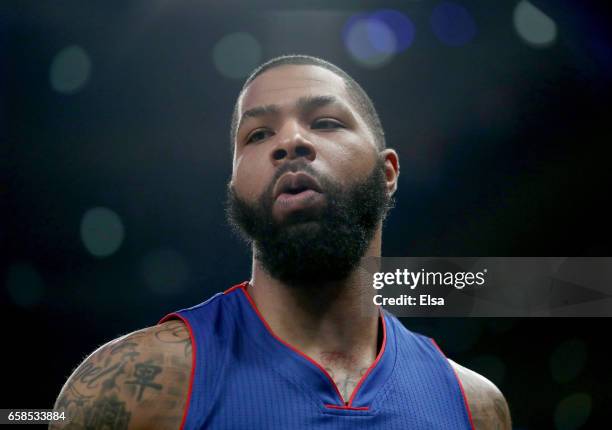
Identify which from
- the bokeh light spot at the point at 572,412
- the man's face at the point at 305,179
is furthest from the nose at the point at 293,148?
the bokeh light spot at the point at 572,412

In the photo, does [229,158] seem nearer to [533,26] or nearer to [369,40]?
[369,40]

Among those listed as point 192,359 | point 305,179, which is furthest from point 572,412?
point 192,359

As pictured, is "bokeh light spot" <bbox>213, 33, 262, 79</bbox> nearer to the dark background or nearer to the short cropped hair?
the dark background

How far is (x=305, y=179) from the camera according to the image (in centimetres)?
164

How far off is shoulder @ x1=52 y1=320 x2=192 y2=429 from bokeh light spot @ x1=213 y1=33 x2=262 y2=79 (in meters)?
3.79

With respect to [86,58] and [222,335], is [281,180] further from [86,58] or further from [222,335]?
[86,58]

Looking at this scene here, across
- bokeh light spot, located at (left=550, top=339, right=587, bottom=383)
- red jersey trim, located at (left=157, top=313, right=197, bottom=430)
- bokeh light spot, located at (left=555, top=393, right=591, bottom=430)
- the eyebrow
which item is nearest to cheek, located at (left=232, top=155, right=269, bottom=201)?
the eyebrow

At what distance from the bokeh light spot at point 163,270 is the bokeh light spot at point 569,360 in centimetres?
354

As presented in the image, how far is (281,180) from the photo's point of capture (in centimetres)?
166

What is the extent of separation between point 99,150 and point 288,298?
3664 mm

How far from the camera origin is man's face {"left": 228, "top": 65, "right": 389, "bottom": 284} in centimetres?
164

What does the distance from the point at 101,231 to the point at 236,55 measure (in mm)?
1977

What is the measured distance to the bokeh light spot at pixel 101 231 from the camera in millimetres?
4738

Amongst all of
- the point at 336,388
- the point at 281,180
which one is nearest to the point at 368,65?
the point at 281,180
